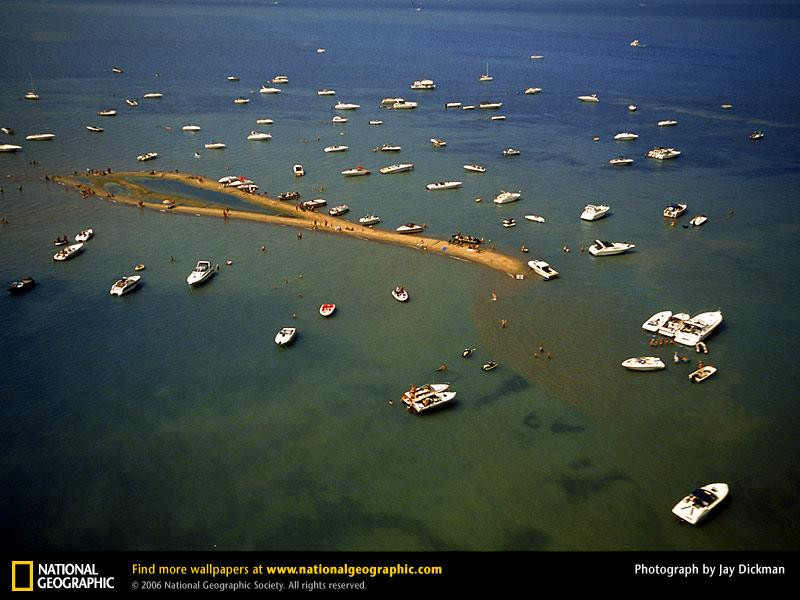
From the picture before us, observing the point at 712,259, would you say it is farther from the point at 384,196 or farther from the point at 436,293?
the point at 384,196

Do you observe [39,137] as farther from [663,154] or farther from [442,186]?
[663,154]

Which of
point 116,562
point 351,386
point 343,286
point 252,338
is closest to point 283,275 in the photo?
point 343,286

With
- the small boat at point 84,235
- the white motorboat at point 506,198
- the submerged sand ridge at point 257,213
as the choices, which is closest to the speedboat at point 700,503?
the submerged sand ridge at point 257,213

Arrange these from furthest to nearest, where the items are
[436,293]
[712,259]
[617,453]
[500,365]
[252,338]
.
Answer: [712,259] → [436,293] → [252,338] → [500,365] → [617,453]

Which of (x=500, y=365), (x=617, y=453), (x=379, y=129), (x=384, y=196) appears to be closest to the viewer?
(x=617, y=453)

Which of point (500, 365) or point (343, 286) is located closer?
point (500, 365)

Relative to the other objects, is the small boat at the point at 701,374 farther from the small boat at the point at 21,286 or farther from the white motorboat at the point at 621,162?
the small boat at the point at 21,286
